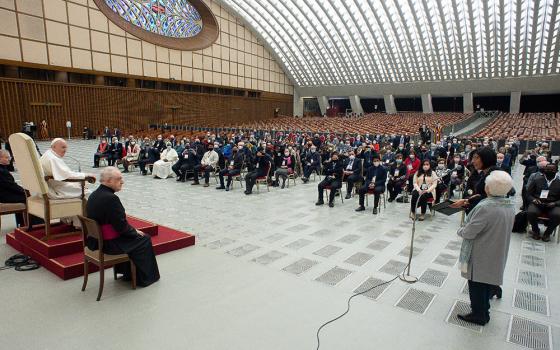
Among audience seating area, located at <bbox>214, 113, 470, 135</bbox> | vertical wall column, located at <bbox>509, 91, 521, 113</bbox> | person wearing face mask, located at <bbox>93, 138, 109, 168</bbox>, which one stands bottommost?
person wearing face mask, located at <bbox>93, 138, 109, 168</bbox>

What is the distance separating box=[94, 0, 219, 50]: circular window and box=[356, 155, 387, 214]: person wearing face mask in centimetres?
2546

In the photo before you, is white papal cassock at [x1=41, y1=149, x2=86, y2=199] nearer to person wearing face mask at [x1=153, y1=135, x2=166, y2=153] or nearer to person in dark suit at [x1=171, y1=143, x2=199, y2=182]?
person in dark suit at [x1=171, y1=143, x2=199, y2=182]

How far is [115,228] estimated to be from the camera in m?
3.52

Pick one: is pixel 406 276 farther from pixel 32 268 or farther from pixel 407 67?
pixel 407 67

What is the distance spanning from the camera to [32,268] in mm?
4273

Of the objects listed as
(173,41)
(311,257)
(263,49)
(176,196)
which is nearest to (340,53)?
(263,49)

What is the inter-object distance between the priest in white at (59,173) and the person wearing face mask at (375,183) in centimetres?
547

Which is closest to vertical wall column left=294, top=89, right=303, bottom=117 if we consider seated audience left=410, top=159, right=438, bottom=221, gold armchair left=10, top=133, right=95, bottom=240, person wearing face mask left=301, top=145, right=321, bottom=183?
person wearing face mask left=301, top=145, right=321, bottom=183

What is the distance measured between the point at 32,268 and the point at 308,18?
32.8m

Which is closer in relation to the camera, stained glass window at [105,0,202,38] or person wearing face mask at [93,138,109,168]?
person wearing face mask at [93,138,109,168]

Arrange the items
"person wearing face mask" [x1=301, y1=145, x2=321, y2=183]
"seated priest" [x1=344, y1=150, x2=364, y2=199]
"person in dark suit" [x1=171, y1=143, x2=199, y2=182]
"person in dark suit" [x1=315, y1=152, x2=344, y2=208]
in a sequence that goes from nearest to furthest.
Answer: "person in dark suit" [x1=315, y1=152, x2=344, y2=208], "seated priest" [x1=344, y1=150, x2=364, y2=199], "person in dark suit" [x1=171, y1=143, x2=199, y2=182], "person wearing face mask" [x1=301, y1=145, x2=321, y2=183]

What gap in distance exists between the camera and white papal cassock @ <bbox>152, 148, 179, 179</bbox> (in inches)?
460

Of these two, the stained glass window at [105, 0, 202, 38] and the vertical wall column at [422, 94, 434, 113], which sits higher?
the stained glass window at [105, 0, 202, 38]

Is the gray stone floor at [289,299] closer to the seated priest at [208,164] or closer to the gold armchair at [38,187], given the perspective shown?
the gold armchair at [38,187]
